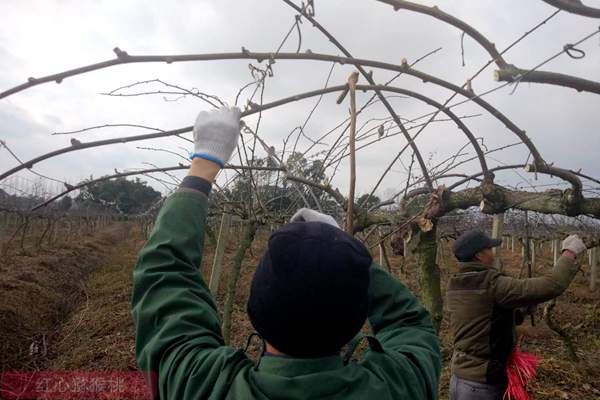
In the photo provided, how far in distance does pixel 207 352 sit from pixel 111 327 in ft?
23.9

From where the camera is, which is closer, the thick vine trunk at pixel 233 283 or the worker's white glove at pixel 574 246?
the worker's white glove at pixel 574 246

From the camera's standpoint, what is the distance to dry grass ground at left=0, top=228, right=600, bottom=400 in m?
5.58

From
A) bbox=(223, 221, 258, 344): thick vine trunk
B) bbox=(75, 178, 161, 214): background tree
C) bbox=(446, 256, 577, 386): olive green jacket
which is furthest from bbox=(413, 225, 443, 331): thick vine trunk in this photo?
bbox=(75, 178, 161, 214): background tree

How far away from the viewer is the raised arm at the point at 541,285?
7.82ft

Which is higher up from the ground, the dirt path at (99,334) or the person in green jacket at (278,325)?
the person in green jacket at (278,325)

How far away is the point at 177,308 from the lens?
3.16 feet

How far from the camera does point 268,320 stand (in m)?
0.86

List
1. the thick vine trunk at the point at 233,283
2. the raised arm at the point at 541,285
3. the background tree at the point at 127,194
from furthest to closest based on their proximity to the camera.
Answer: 1. the background tree at the point at 127,194
2. the thick vine trunk at the point at 233,283
3. the raised arm at the point at 541,285

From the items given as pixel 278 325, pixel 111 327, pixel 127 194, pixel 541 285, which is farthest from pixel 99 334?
pixel 127 194

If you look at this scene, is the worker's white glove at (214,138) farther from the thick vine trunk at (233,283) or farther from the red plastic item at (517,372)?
the red plastic item at (517,372)

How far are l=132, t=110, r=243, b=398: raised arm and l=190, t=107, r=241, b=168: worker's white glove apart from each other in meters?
0.10

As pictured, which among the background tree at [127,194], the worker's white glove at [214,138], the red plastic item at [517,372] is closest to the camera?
the worker's white glove at [214,138]

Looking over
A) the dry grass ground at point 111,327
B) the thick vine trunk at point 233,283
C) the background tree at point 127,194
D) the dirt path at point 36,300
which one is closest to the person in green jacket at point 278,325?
the thick vine trunk at point 233,283

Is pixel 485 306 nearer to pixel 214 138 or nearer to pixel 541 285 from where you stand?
pixel 541 285
